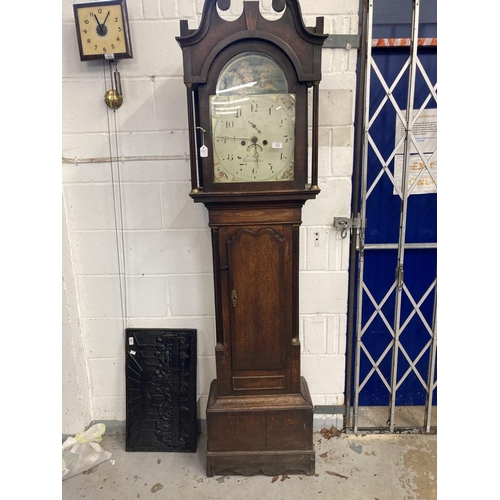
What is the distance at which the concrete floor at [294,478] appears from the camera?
1.60 m

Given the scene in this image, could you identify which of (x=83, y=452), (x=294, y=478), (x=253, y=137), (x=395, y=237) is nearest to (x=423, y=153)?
(x=395, y=237)

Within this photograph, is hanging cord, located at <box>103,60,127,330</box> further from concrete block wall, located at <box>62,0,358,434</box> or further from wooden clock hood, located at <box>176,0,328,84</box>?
wooden clock hood, located at <box>176,0,328,84</box>

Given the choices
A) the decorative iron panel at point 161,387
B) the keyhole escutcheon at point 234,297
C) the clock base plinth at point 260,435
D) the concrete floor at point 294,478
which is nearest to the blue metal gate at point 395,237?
the concrete floor at point 294,478

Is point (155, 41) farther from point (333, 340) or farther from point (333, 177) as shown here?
point (333, 340)

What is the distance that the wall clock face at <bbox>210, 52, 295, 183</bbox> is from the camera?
1.32 m

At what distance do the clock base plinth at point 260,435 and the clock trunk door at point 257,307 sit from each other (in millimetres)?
68

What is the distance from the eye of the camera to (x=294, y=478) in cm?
166

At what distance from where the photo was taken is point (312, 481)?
165 cm

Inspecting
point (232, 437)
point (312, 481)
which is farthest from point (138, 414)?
point (312, 481)

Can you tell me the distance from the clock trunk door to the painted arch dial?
0.22 meters

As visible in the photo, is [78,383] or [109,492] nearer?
[109,492]

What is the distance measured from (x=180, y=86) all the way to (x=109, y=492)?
1752 millimetres

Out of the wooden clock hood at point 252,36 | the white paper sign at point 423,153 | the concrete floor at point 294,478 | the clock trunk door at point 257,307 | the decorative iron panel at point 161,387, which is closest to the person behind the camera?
the wooden clock hood at point 252,36

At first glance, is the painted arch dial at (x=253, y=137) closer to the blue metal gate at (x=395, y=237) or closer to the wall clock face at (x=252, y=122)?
the wall clock face at (x=252, y=122)
